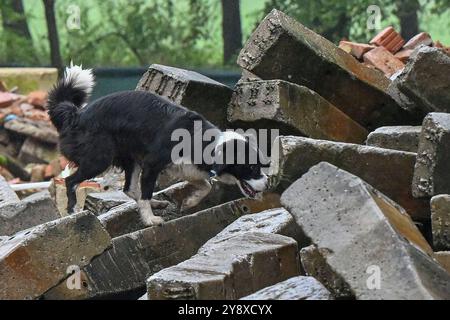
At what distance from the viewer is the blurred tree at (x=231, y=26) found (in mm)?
→ 18188

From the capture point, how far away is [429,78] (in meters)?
7.65

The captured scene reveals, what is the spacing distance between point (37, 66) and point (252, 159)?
36.9ft

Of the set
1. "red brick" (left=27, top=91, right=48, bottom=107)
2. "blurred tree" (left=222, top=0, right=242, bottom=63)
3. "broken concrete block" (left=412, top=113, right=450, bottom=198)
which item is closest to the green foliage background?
"blurred tree" (left=222, top=0, right=242, bottom=63)

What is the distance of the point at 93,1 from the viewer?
19.9 m

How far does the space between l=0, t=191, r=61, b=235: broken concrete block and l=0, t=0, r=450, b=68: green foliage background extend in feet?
31.5

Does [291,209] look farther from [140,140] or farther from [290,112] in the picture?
[140,140]

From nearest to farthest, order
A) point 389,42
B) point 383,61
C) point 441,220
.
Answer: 1. point 441,220
2. point 383,61
3. point 389,42

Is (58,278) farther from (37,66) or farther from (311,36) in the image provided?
(37,66)

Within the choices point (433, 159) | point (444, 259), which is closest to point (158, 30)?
point (433, 159)

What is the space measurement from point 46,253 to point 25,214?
221 cm

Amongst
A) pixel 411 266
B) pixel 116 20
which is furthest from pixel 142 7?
pixel 411 266

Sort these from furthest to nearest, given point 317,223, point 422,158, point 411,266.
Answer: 1. point 422,158
2. point 317,223
3. point 411,266

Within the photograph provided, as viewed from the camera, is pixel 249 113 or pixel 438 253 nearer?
pixel 438 253

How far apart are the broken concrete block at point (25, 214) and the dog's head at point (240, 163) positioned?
1.43 metres
